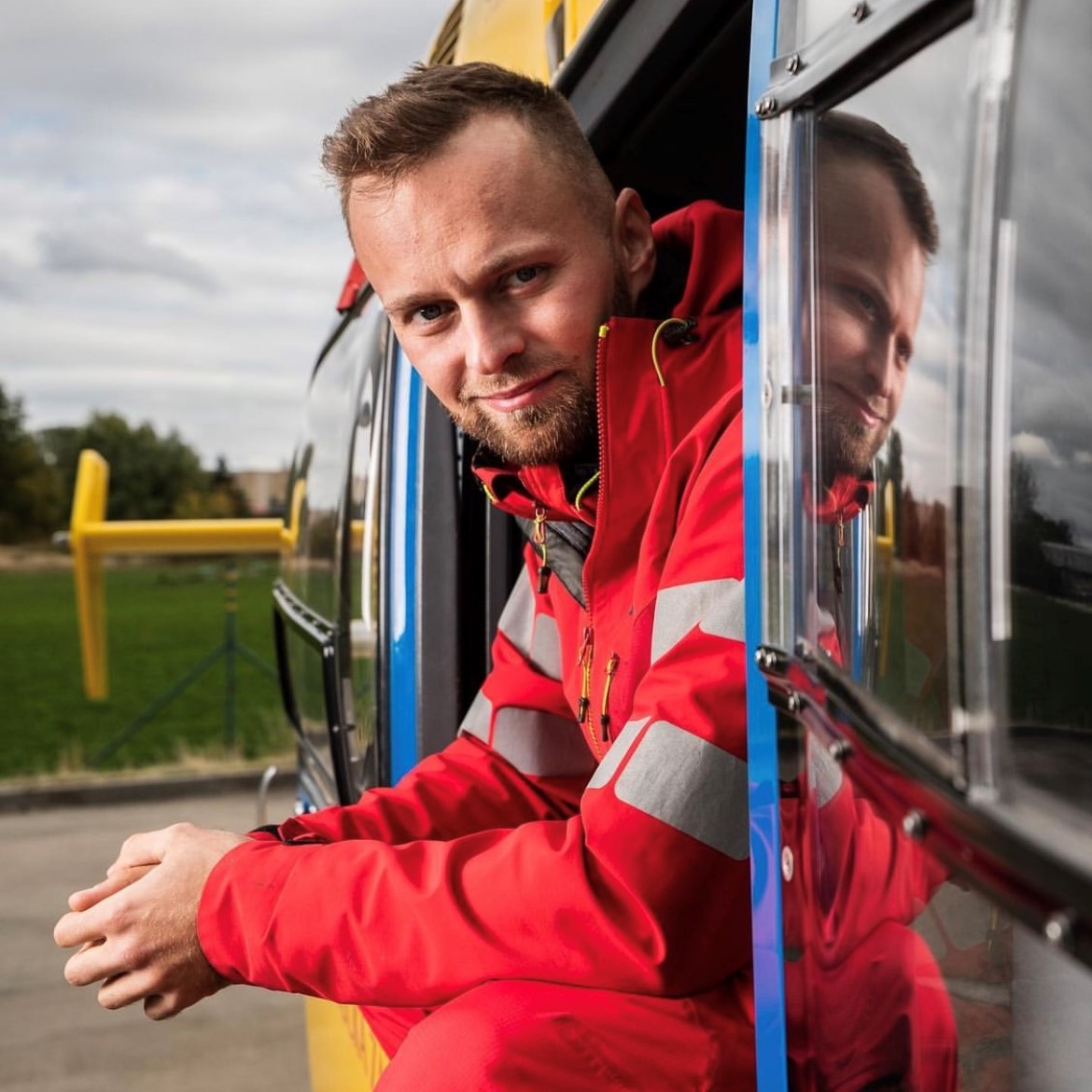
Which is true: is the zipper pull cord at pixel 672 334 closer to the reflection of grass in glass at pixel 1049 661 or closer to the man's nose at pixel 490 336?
the man's nose at pixel 490 336

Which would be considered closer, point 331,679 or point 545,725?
point 545,725

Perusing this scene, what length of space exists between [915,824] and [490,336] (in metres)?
0.90

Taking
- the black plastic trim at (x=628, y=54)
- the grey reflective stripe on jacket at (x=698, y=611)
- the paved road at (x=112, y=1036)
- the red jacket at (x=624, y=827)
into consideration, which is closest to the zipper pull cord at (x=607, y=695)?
the red jacket at (x=624, y=827)

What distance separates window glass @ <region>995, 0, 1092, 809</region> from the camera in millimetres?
757

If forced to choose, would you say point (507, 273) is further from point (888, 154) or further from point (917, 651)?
point (917, 651)

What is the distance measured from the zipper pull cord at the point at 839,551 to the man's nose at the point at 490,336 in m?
0.67

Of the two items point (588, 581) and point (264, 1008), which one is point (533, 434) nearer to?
point (588, 581)

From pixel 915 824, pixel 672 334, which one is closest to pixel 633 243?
pixel 672 334

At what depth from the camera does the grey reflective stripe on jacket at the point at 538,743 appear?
1875mm

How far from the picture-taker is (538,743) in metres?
1.88

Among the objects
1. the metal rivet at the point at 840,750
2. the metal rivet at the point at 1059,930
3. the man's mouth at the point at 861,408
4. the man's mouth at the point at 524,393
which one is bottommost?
the metal rivet at the point at 1059,930

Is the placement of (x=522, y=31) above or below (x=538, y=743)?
above

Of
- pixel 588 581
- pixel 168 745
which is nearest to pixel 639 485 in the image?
pixel 588 581

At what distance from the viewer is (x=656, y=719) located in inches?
46.8
